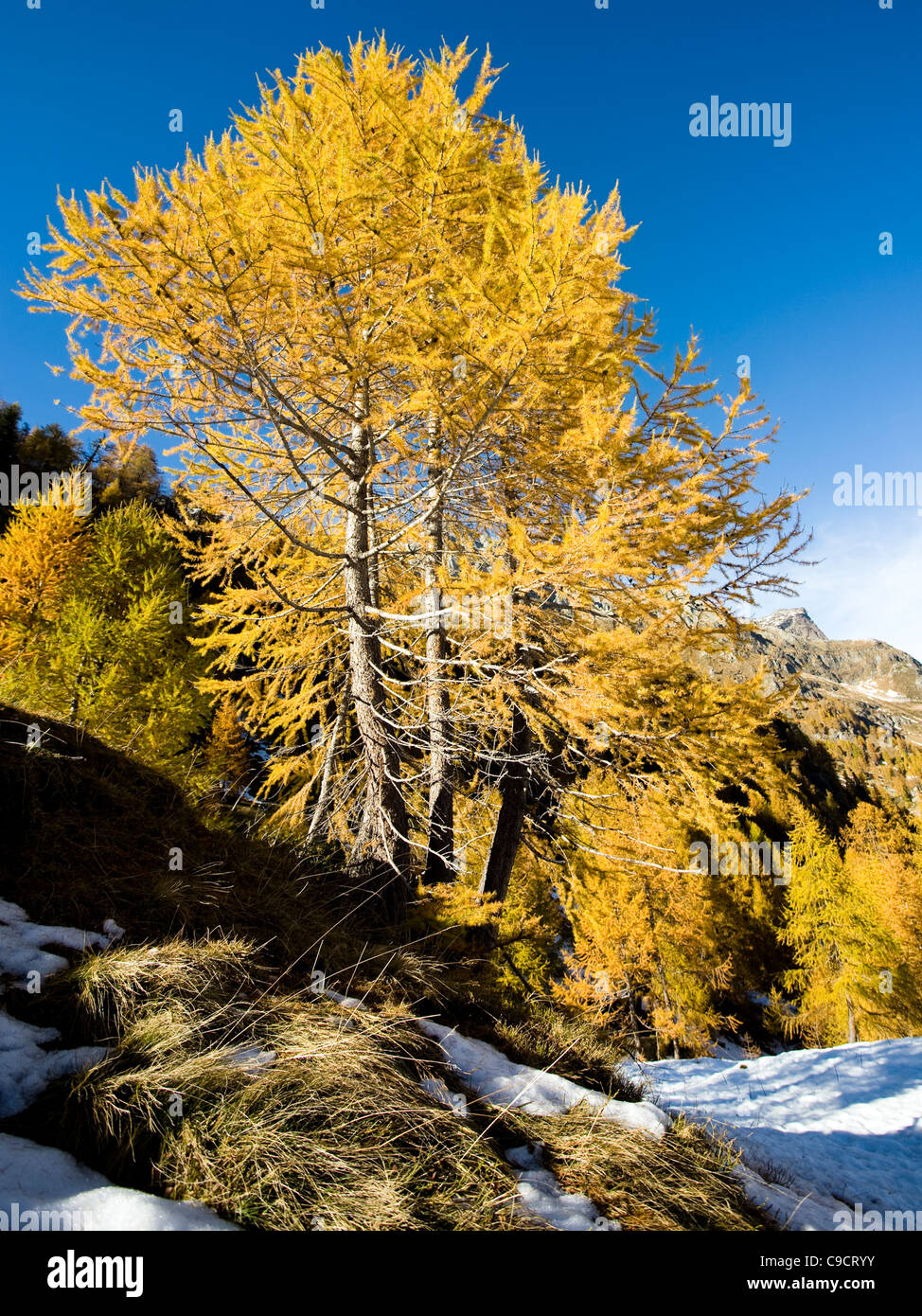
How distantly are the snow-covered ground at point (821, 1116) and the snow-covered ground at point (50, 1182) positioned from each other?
9.02 feet

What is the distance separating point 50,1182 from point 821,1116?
28.1ft

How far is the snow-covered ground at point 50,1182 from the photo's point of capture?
4.59 feet

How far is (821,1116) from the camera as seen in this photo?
6.63 metres

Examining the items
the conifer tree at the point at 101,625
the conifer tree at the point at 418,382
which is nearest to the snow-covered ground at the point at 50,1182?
the conifer tree at the point at 418,382

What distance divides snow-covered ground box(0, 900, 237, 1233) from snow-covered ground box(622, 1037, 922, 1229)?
275 cm

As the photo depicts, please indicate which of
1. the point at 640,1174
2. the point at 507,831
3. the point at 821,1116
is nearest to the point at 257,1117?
the point at 640,1174

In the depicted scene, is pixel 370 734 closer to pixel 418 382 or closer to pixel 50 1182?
pixel 418 382

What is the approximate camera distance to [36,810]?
3246 mm

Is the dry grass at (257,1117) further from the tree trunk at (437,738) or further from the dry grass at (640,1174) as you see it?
Result: the tree trunk at (437,738)

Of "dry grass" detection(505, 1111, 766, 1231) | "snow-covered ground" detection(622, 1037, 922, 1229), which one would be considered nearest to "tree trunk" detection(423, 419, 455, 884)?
"snow-covered ground" detection(622, 1037, 922, 1229)
